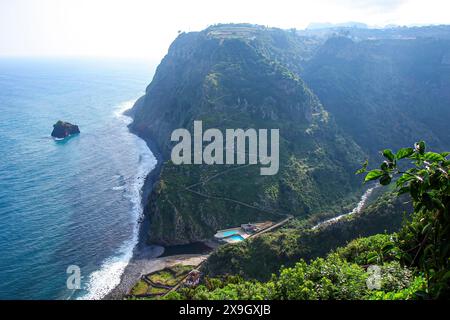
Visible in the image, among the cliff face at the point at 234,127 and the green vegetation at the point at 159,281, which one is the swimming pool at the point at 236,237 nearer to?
the cliff face at the point at 234,127

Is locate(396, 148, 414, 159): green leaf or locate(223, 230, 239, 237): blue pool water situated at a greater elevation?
locate(396, 148, 414, 159): green leaf

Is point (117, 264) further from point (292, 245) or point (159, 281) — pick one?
point (292, 245)

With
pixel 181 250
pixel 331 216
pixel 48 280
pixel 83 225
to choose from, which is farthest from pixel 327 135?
pixel 48 280

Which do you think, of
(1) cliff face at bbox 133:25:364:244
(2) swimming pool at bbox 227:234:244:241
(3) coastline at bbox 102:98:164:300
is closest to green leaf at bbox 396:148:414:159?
(3) coastline at bbox 102:98:164:300

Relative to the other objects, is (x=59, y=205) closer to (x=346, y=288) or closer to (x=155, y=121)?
(x=155, y=121)

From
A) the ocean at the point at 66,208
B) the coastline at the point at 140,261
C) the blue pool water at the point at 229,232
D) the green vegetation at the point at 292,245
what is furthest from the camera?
the blue pool water at the point at 229,232

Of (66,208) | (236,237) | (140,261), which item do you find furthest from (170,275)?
(66,208)

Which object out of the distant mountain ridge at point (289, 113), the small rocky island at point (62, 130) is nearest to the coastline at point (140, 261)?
the distant mountain ridge at point (289, 113)

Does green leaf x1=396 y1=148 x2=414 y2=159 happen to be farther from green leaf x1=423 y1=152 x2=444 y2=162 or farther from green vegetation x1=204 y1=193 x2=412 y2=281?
green vegetation x1=204 y1=193 x2=412 y2=281
